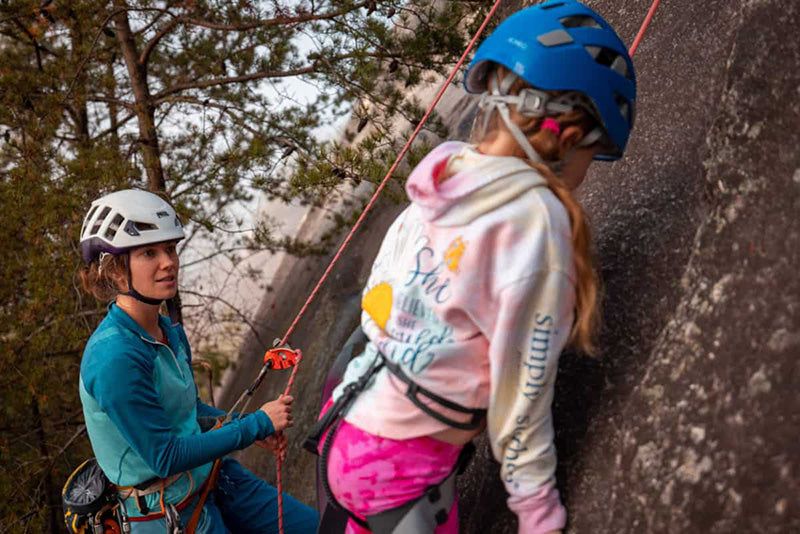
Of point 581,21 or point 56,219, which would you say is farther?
point 56,219

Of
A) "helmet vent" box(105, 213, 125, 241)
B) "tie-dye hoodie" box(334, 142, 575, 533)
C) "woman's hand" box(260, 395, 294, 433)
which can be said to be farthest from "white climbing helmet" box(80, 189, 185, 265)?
"tie-dye hoodie" box(334, 142, 575, 533)

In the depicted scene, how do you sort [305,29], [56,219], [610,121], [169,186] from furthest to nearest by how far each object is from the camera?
[169,186]
[305,29]
[56,219]
[610,121]

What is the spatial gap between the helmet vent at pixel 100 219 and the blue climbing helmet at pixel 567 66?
161 cm

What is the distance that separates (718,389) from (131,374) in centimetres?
179

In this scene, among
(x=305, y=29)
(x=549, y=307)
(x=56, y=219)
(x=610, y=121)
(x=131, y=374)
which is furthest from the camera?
(x=305, y=29)

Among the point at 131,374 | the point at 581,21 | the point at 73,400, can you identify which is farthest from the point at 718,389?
the point at 73,400

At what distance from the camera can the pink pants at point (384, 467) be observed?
1911mm

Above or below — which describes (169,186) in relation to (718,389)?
above

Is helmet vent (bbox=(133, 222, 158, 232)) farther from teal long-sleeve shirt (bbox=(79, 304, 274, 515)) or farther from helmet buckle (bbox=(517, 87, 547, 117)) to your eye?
helmet buckle (bbox=(517, 87, 547, 117))

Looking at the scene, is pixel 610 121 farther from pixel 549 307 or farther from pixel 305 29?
pixel 305 29

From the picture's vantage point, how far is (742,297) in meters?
1.81

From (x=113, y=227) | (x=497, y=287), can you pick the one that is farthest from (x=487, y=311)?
(x=113, y=227)

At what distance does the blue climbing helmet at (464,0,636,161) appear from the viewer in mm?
1829

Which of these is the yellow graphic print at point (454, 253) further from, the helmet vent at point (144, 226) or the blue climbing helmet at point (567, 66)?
the helmet vent at point (144, 226)
